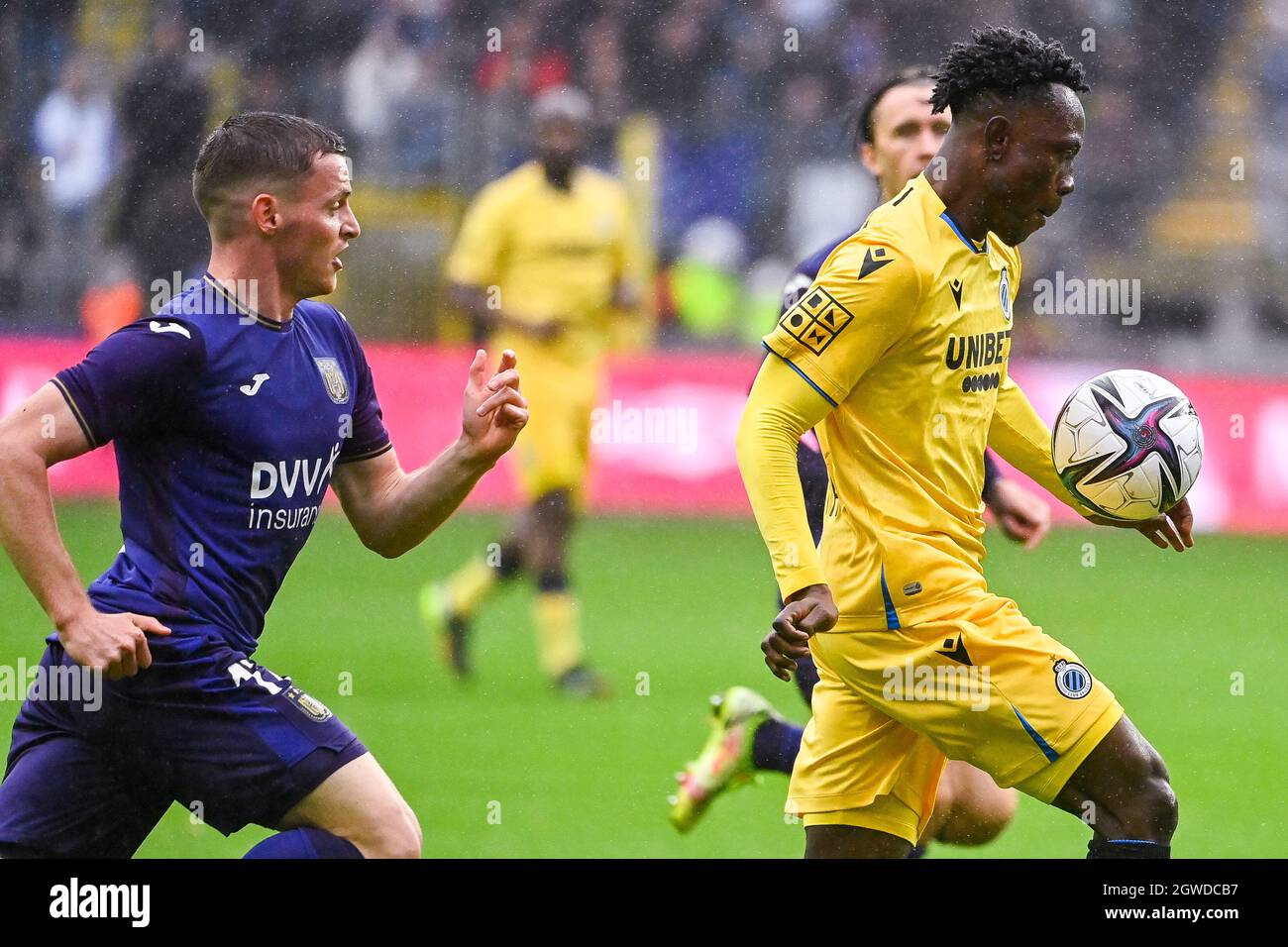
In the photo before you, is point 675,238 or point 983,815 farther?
point 675,238

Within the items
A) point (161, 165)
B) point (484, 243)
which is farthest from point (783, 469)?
point (161, 165)

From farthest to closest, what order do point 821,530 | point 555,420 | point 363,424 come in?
1. point 555,420
2. point 821,530
3. point 363,424

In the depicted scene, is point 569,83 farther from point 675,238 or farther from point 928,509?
point 928,509

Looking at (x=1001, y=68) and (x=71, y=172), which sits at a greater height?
(x=71, y=172)

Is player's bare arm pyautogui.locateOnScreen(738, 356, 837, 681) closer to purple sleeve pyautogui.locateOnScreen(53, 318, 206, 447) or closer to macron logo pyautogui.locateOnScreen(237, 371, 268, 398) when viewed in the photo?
macron logo pyautogui.locateOnScreen(237, 371, 268, 398)

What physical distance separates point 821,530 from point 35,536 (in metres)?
2.00

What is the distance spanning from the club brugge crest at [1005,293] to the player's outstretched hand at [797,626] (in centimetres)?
84

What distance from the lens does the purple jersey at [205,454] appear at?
357 cm

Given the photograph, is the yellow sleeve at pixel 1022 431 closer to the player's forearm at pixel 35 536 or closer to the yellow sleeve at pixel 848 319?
the yellow sleeve at pixel 848 319

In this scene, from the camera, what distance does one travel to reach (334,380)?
3.93m

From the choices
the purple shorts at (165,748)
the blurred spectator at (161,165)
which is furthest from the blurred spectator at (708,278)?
the purple shorts at (165,748)
